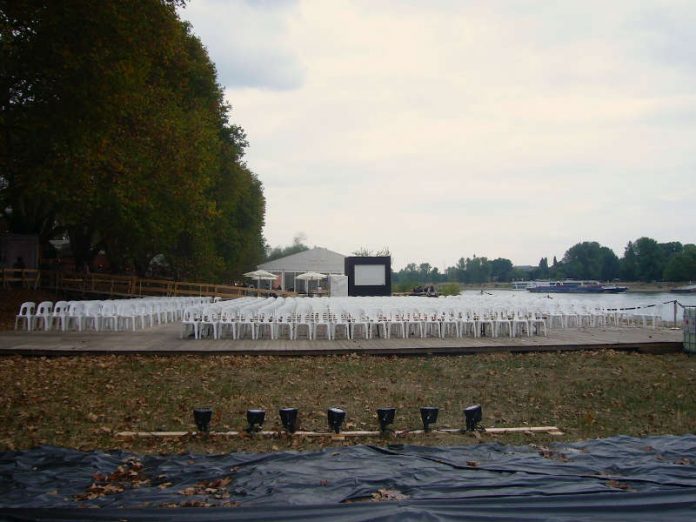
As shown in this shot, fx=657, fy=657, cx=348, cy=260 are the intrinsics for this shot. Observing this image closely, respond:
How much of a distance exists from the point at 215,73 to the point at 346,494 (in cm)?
3164

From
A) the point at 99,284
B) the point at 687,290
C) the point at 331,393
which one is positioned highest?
the point at 99,284

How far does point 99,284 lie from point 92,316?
46.8 ft

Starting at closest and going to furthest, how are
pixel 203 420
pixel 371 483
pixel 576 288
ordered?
1. pixel 371 483
2. pixel 203 420
3. pixel 576 288

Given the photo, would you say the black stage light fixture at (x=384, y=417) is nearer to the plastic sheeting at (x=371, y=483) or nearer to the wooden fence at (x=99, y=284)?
the plastic sheeting at (x=371, y=483)

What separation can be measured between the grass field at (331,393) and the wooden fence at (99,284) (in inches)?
665

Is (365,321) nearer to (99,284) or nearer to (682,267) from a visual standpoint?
(99,284)

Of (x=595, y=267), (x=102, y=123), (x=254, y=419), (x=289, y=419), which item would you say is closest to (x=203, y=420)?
(x=254, y=419)

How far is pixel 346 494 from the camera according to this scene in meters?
4.62

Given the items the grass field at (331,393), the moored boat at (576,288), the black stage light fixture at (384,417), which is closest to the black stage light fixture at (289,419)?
the grass field at (331,393)

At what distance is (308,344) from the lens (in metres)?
14.2

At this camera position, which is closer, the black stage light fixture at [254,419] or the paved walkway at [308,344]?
the black stage light fixture at [254,419]

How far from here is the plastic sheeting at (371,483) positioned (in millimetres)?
4145

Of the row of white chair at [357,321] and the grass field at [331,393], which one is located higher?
the row of white chair at [357,321]

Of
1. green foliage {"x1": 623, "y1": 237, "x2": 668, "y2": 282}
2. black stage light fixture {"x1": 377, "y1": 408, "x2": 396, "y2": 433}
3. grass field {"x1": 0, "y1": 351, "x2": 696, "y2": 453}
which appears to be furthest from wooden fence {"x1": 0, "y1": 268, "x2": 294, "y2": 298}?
green foliage {"x1": 623, "y1": 237, "x2": 668, "y2": 282}
